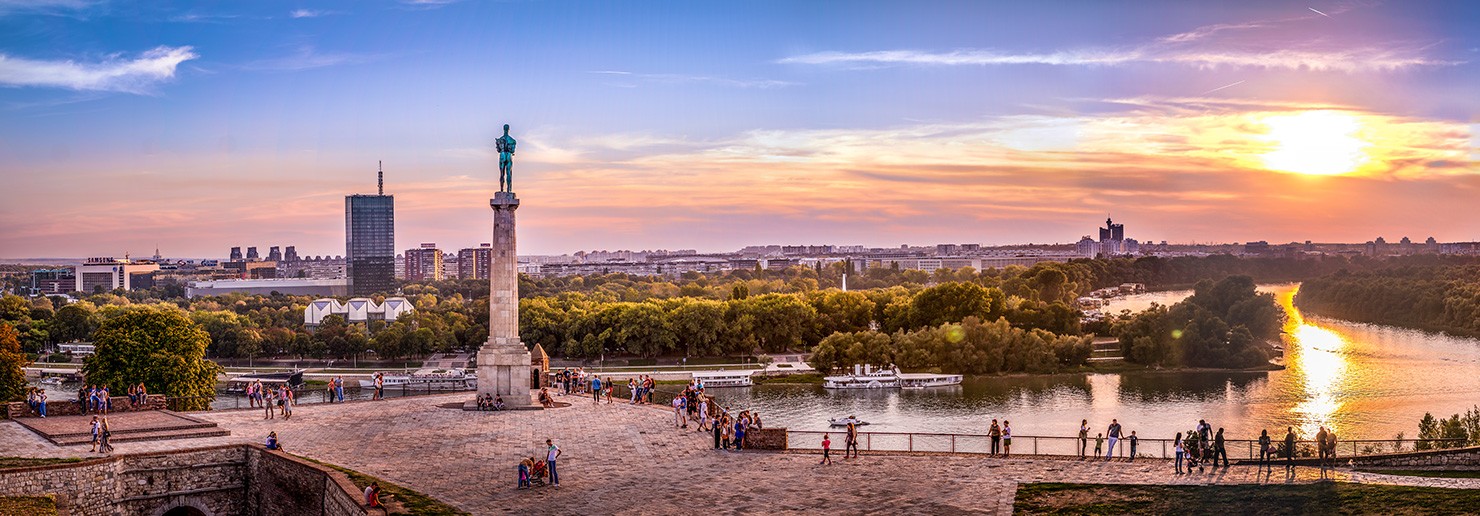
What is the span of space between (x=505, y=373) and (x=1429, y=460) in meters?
20.6

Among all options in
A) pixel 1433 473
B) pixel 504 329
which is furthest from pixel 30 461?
pixel 1433 473

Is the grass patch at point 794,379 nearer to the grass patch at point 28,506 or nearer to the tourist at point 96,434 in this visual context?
the tourist at point 96,434

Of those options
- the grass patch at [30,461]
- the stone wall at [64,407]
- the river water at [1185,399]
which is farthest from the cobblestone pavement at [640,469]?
the river water at [1185,399]

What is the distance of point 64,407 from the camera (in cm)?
2867

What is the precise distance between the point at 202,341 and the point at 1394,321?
86406 mm

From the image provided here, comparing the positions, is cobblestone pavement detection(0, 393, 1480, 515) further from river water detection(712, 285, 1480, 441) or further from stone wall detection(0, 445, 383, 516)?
river water detection(712, 285, 1480, 441)

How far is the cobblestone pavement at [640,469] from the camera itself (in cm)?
1986

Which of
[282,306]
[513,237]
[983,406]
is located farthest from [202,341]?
[282,306]

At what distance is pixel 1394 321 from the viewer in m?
93.3

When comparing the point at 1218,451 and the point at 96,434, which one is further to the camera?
the point at 96,434

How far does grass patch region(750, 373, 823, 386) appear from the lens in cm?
6397

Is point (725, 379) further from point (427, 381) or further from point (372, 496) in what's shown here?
point (372, 496)

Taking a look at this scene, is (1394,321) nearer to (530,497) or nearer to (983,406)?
(983,406)

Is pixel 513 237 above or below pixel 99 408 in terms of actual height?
above
